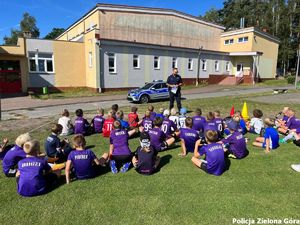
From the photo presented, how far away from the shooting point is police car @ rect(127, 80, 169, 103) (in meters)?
17.5

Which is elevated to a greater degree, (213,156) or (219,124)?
(219,124)

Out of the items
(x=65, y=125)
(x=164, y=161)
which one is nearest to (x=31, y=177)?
(x=164, y=161)

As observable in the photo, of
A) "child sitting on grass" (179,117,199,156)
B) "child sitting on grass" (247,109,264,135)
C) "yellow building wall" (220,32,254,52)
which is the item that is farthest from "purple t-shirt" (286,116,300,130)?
"yellow building wall" (220,32,254,52)

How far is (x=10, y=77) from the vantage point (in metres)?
23.0

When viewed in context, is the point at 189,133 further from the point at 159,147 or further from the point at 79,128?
the point at 79,128

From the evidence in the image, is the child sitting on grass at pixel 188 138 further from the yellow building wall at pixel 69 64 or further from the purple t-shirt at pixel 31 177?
the yellow building wall at pixel 69 64

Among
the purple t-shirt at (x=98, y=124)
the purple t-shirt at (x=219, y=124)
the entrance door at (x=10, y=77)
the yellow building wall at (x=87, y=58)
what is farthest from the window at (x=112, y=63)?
the purple t-shirt at (x=219, y=124)

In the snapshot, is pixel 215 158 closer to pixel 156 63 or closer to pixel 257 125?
pixel 257 125

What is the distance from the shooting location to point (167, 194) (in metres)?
4.48

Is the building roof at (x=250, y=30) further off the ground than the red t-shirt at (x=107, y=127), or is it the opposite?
the building roof at (x=250, y=30)

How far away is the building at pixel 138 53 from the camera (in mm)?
24234

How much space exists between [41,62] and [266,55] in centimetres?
3154

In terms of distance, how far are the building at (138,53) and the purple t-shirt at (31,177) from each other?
2029 cm

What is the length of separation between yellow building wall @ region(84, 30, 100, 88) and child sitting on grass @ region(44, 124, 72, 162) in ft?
61.3
